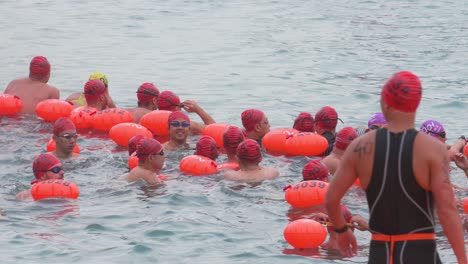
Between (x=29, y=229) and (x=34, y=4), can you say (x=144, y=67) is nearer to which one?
(x=34, y=4)

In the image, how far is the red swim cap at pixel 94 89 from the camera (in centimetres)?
1706

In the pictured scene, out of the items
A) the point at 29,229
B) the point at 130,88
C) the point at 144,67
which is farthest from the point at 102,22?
the point at 29,229

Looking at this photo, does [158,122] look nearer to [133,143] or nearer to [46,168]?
[133,143]

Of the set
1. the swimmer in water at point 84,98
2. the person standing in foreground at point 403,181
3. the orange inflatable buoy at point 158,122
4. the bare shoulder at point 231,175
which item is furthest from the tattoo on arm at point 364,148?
the swimmer in water at point 84,98

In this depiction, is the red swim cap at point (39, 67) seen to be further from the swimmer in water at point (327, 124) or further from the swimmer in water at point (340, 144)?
the swimmer in water at point (340, 144)

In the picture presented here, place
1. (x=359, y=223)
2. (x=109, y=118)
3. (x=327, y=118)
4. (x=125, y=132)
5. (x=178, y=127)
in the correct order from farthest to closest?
(x=109, y=118) < (x=125, y=132) < (x=327, y=118) < (x=178, y=127) < (x=359, y=223)

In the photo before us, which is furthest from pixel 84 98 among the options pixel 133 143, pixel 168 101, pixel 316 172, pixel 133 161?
pixel 316 172

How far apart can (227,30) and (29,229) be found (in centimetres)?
1885

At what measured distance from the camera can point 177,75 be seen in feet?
78.8

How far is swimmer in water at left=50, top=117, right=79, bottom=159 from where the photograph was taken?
14.3 meters

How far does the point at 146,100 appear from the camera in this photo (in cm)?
1734

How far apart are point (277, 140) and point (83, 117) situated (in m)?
3.75

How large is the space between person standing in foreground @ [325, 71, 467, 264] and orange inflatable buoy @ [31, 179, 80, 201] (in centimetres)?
644

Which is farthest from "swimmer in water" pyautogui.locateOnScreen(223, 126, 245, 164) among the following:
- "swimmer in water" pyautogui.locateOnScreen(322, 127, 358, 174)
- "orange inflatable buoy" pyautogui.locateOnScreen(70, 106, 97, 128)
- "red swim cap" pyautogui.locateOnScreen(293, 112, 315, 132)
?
"orange inflatable buoy" pyautogui.locateOnScreen(70, 106, 97, 128)
